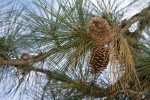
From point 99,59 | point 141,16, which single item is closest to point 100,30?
point 99,59

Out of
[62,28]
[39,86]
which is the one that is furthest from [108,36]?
[39,86]

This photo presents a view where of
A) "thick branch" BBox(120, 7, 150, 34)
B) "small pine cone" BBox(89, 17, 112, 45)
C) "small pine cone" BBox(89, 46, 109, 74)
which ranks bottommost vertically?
"small pine cone" BBox(89, 46, 109, 74)

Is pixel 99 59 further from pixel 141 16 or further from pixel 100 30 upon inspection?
pixel 141 16

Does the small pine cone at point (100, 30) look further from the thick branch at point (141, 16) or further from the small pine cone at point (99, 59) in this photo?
the thick branch at point (141, 16)

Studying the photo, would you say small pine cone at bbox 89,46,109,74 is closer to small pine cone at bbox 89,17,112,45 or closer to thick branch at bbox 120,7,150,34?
small pine cone at bbox 89,17,112,45

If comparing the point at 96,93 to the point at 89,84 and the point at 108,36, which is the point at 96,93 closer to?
the point at 89,84
